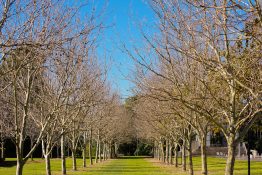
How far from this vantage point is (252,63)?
994 centimetres

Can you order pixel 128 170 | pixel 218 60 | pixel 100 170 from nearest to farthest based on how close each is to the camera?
pixel 218 60 < pixel 100 170 < pixel 128 170

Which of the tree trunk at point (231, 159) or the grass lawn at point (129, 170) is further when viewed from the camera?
the grass lawn at point (129, 170)

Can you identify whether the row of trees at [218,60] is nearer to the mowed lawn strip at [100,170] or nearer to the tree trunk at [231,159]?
the tree trunk at [231,159]

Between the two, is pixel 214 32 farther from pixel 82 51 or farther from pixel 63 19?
pixel 82 51

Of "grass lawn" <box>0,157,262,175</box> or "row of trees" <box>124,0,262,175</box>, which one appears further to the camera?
"grass lawn" <box>0,157,262,175</box>

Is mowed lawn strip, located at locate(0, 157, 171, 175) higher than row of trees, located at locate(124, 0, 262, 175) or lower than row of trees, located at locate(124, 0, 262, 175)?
lower

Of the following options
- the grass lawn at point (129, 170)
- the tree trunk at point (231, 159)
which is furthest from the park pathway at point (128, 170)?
the tree trunk at point (231, 159)

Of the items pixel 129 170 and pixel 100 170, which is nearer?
pixel 100 170

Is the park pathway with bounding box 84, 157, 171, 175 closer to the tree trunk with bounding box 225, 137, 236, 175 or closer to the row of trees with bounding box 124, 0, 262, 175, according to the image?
the row of trees with bounding box 124, 0, 262, 175

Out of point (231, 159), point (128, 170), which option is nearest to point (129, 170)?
point (128, 170)

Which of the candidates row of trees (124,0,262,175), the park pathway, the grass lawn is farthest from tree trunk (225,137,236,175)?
the park pathway

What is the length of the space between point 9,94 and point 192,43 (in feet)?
35.3

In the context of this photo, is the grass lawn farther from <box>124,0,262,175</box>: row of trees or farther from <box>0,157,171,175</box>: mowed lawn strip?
<box>124,0,262,175</box>: row of trees

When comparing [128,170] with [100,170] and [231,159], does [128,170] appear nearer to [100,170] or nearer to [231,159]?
[100,170]
